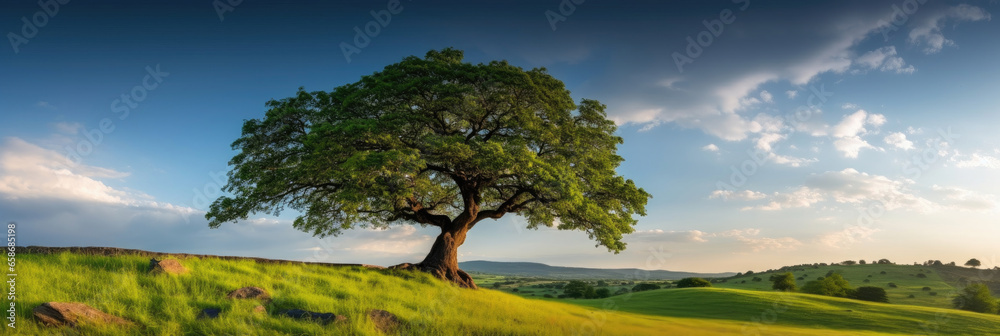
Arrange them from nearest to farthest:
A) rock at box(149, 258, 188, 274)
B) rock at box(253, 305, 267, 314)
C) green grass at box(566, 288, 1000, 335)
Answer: rock at box(253, 305, 267, 314) → rock at box(149, 258, 188, 274) → green grass at box(566, 288, 1000, 335)

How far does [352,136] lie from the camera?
2181cm

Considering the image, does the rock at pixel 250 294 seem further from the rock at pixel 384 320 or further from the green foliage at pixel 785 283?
the green foliage at pixel 785 283

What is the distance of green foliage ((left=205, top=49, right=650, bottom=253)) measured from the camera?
2178 centimetres

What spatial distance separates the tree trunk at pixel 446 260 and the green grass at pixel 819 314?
14672 mm

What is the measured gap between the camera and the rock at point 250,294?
13.3 metres

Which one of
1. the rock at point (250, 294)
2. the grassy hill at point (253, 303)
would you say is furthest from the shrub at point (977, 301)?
the rock at point (250, 294)

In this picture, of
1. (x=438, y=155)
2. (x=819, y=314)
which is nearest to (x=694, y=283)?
(x=819, y=314)

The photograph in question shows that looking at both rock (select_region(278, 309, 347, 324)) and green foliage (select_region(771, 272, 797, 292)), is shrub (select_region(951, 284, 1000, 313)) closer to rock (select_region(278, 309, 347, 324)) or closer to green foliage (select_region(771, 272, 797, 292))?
green foliage (select_region(771, 272, 797, 292))

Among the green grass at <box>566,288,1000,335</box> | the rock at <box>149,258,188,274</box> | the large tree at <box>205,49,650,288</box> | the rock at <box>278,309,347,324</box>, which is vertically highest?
the large tree at <box>205,49,650,288</box>

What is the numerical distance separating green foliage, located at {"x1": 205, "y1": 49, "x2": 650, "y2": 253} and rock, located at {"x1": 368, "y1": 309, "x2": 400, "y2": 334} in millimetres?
8903

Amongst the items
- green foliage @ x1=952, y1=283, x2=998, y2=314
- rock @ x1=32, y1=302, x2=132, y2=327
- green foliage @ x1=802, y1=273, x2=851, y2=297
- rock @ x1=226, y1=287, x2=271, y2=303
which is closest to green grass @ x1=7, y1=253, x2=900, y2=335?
rock @ x1=32, y1=302, x2=132, y2=327

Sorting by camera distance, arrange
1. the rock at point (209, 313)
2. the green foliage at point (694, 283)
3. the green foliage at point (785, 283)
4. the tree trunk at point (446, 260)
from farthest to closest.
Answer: the green foliage at point (694, 283) < the green foliage at point (785, 283) < the tree trunk at point (446, 260) < the rock at point (209, 313)

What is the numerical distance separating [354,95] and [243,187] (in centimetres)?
841

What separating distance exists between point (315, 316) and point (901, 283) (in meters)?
99.8
